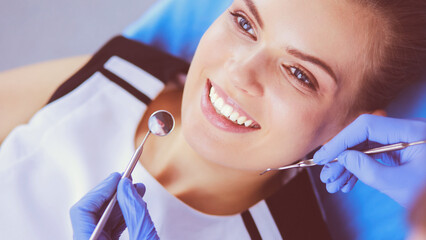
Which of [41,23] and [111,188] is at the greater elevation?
[41,23]

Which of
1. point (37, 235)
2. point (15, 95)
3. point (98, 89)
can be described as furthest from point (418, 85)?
point (15, 95)

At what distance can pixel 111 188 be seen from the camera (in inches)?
27.5

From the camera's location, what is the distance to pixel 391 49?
0.70 metres

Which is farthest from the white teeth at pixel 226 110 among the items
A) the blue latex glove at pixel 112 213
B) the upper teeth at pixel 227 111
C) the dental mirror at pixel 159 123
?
the blue latex glove at pixel 112 213

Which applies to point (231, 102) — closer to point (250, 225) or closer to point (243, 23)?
point (243, 23)

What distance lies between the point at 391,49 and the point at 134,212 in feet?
1.82

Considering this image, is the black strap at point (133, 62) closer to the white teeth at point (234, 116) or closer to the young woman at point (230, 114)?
the young woman at point (230, 114)

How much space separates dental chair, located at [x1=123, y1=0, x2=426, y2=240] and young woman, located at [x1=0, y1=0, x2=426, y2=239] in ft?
0.19

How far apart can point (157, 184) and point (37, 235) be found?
261 millimetres

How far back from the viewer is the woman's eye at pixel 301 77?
2.30 feet

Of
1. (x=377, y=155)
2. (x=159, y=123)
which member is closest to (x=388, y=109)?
(x=377, y=155)

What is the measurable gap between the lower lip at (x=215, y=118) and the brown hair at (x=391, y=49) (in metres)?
0.23

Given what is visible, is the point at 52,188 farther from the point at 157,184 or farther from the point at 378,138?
the point at 378,138

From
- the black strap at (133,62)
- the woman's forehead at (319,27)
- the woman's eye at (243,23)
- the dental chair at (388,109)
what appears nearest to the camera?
the woman's forehead at (319,27)
